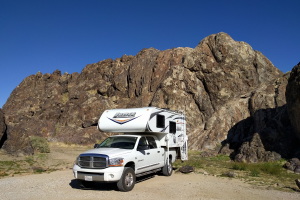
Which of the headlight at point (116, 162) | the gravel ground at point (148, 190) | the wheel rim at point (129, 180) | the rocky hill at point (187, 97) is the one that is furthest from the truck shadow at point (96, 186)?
the rocky hill at point (187, 97)

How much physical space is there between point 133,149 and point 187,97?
33294 mm

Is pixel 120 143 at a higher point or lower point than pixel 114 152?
higher

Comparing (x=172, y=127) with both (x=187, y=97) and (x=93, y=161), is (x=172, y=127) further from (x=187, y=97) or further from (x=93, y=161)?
(x=187, y=97)

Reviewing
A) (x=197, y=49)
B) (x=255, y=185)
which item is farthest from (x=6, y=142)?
(x=197, y=49)

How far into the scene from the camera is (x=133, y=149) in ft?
33.4

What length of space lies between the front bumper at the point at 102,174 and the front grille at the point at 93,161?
156 mm

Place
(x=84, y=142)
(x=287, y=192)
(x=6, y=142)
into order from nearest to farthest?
1. (x=287, y=192)
2. (x=6, y=142)
3. (x=84, y=142)

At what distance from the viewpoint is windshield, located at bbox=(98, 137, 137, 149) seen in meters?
10.5

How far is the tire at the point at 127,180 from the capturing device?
9031 mm

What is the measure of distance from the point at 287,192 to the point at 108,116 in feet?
26.6

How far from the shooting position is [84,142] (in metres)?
40.3

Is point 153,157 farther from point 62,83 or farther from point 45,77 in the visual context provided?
point 45,77

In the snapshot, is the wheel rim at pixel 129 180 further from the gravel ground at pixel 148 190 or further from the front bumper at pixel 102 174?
the front bumper at pixel 102 174

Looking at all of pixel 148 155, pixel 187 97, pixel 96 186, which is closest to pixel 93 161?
pixel 96 186
